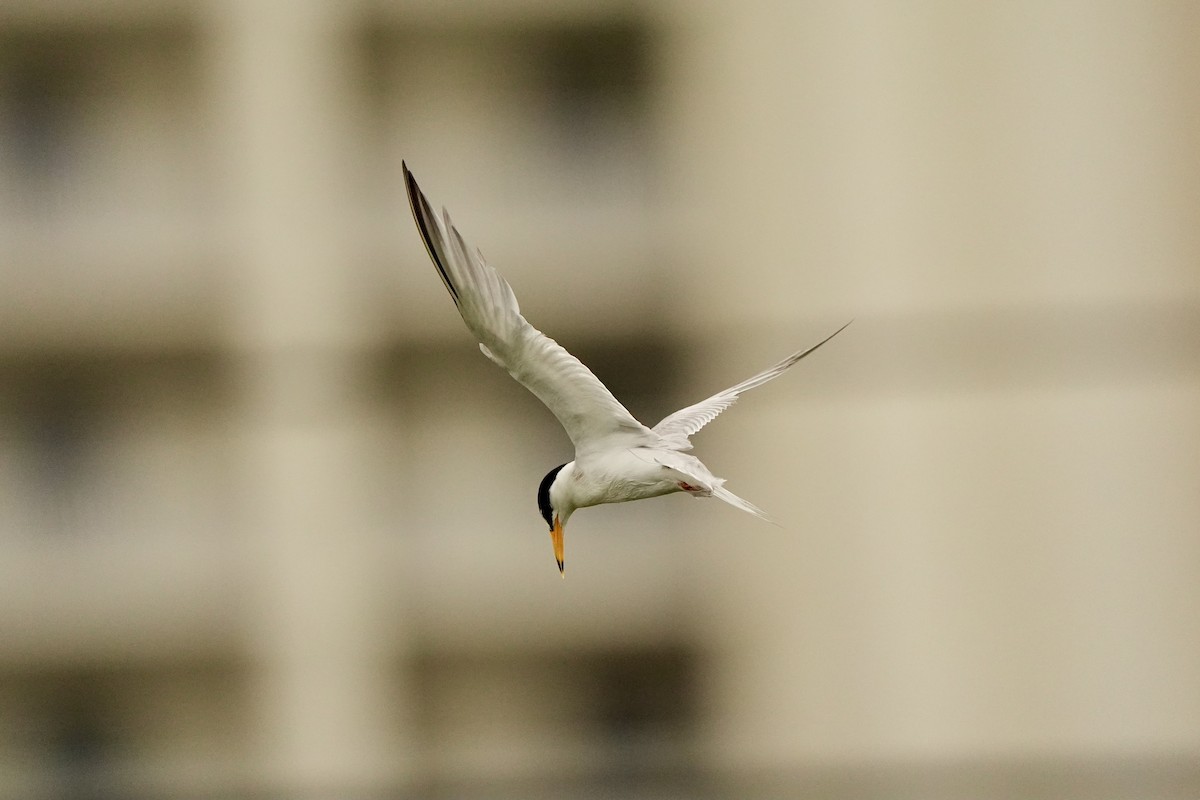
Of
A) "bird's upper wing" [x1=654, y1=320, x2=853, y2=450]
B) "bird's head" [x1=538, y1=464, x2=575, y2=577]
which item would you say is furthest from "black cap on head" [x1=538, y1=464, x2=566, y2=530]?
"bird's upper wing" [x1=654, y1=320, x2=853, y2=450]

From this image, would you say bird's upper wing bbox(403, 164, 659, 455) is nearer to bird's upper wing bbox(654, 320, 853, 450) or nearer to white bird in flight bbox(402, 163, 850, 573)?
white bird in flight bbox(402, 163, 850, 573)

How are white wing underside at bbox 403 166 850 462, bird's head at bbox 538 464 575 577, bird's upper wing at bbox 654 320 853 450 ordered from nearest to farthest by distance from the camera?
white wing underside at bbox 403 166 850 462
bird's head at bbox 538 464 575 577
bird's upper wing at bbox 654 320 853 450

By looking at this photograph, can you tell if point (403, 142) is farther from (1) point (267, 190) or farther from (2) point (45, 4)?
(2) point (45, 4)

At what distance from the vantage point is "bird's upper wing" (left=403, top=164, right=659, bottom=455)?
104 centimetres

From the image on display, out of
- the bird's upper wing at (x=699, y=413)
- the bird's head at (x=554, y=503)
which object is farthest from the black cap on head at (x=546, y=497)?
the bird's upper wing at (x=699, y=413)

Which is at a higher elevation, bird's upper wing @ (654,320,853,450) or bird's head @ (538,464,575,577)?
bird's upper wing @ (654,320,853,450)

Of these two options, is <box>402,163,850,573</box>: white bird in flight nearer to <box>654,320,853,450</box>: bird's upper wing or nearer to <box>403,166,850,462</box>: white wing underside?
<box>403,166,850,462</box>: white wing underside

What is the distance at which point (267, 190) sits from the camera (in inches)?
143

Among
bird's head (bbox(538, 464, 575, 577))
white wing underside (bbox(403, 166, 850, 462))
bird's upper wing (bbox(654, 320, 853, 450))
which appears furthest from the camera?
bird's upper wing (bbox(654, 320, 853, 450))

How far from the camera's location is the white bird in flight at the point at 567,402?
3.43 feet

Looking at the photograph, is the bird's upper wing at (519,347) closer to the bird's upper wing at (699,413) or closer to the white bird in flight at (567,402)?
the white bird in flight at (567,402)

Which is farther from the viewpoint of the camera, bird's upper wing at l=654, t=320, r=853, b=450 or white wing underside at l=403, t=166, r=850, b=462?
bird's upper wing at l=654, t=320, r=853, b=450

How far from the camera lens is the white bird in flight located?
Answer: 104 cm

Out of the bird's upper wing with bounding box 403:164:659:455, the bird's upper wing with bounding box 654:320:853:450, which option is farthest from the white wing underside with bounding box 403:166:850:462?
the bird's upper wing with bounding box 654:320:853:450
